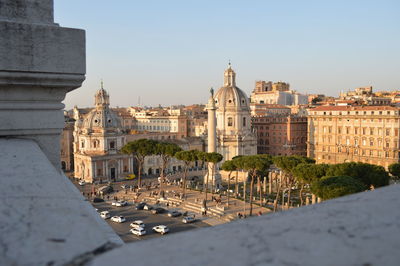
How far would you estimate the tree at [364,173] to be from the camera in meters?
22.7

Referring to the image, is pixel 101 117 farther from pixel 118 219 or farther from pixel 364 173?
pixel 364 173

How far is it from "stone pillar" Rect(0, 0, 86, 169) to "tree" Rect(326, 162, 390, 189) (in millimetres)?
21626

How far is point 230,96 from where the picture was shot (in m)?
47.9

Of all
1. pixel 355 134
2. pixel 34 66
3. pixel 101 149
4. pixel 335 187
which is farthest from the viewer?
pixel 355 134

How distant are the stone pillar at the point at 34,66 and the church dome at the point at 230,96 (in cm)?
4443

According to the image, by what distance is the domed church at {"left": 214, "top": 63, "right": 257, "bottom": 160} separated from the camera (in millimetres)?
47000

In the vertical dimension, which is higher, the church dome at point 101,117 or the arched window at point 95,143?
the church dome at point 101,117

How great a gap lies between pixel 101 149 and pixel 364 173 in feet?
99.1

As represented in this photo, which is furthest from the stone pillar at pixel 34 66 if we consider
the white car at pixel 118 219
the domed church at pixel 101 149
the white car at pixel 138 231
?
the domed church at pixel 101 149

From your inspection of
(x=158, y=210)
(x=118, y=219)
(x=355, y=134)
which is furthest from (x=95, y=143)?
(x=355, y=134)

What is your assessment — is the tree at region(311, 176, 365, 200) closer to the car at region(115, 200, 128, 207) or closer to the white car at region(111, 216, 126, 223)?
the white car at region(111, 216, 126, 223)

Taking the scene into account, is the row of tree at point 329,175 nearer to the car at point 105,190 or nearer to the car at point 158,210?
the car at point 158,210

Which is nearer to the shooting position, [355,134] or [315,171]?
[315,171]

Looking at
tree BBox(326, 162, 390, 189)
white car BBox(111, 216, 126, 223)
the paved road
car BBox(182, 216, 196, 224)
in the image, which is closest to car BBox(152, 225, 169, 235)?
the paved road
